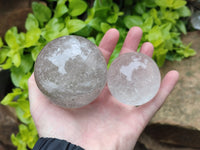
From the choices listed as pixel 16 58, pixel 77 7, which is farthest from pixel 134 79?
pixel 16 58

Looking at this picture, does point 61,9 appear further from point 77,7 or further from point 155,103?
point 155,103

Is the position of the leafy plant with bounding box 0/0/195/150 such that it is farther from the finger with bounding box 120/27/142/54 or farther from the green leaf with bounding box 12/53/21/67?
the finger with bounding box 120/27/142/54

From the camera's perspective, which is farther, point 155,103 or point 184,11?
point 184,11

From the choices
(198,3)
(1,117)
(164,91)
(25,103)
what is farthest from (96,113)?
(198,3)

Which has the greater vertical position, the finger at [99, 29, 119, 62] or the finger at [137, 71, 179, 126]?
the finger at [99, 29, 119, 62]

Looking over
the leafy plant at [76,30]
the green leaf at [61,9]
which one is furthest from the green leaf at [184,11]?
the green leaf at [61,9]

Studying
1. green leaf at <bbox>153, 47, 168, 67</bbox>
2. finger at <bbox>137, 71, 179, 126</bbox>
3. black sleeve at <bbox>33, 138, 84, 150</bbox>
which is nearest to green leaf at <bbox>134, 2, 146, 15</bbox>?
green leaf at <bbox>153, 47, 168, 67</bbox>

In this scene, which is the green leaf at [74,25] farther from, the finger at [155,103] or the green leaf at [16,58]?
the finger at [155,103]
